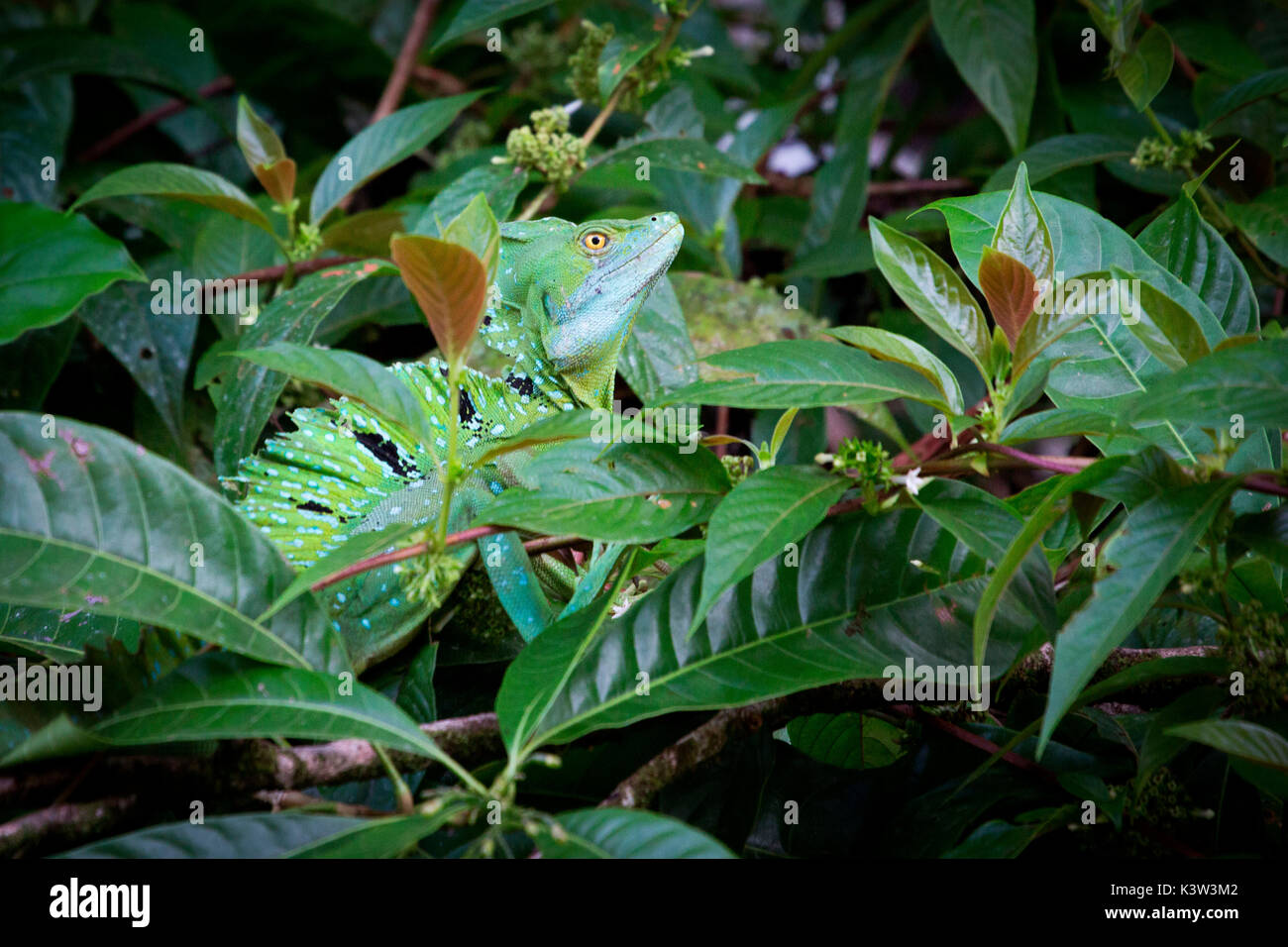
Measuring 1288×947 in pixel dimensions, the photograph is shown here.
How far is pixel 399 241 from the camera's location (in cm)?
147

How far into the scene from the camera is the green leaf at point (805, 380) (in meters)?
1.59

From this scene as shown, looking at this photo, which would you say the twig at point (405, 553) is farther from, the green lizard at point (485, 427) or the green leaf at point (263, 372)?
the green leaf at point (263, 372)

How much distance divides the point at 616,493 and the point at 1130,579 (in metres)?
0.79

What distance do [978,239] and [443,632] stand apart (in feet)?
5.05

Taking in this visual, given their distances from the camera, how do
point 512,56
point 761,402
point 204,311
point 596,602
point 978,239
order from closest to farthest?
1. point 761,402
2. point 596,602
3. point 978,239
4. point 204,311
5. point 512,56

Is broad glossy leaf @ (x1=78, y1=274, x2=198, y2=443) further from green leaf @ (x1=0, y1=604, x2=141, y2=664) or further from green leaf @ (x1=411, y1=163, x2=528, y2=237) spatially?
green leaf @ (x1=0, y1=604, x2=141, y2=664)

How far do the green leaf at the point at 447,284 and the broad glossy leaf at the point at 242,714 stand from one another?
1.88ft

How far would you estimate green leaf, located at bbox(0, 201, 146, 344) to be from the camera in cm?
248

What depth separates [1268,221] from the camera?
284 cm

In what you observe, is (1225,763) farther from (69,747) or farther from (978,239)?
(69,747)

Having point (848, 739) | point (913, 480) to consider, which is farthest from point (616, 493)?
point (848, 739)

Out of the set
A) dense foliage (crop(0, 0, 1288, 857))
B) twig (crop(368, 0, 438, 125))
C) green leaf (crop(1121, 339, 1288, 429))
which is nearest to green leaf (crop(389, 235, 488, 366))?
dense foliage (crop(0, 0, 1288, 857))

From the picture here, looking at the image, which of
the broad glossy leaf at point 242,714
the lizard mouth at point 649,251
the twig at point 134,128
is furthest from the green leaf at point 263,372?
the twig at point 134,128
